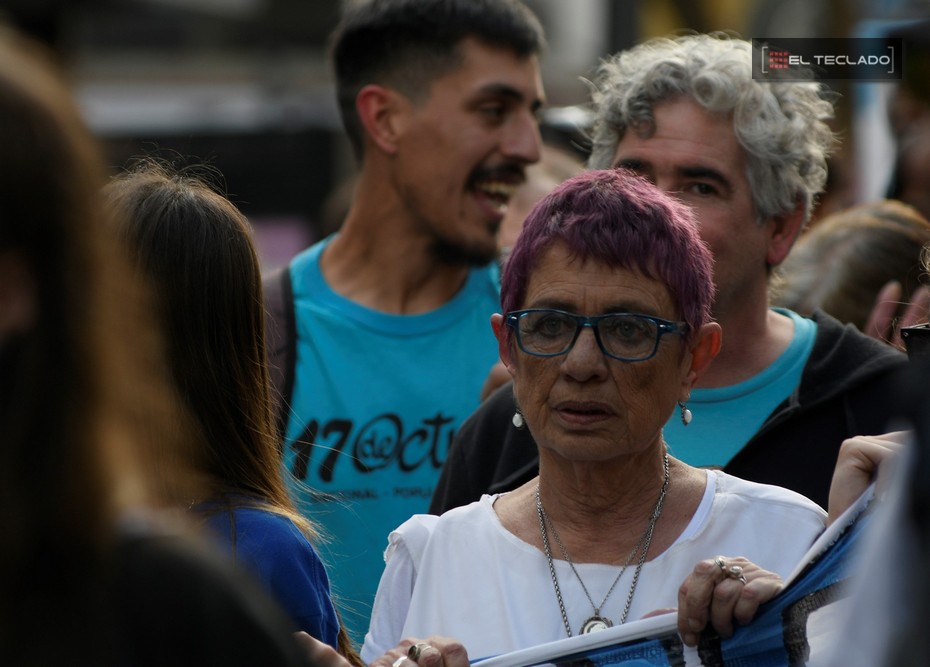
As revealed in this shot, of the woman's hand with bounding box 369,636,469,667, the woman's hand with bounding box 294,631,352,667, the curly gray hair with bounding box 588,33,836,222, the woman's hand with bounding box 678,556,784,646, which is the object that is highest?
the curly gray hair with bounding box 588,33,836,222

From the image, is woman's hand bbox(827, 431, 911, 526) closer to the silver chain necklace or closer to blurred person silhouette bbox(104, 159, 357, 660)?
the silver chain necklace

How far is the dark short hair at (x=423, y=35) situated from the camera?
4.62 meters

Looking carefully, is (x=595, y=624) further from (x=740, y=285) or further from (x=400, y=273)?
(x=400, y=273)

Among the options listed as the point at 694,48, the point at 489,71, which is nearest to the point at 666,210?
the point at 694,48

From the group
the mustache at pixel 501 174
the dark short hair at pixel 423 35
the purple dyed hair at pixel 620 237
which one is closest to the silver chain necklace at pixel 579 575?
the purple dyed hair at pixel 620 237

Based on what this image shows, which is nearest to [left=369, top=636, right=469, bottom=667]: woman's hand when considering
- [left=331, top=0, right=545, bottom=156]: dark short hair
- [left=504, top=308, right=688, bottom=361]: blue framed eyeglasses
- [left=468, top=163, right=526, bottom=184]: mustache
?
[left=504, top=308, right=688, bottom=361]: blue framed eyeglasses

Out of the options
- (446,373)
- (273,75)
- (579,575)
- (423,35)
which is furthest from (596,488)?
(273,75)

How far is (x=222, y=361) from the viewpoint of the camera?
250 centimetres

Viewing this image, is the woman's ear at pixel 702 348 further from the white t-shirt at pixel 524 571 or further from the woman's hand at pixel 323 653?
the woman's hand at pixel 323 653

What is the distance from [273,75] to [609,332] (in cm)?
1764

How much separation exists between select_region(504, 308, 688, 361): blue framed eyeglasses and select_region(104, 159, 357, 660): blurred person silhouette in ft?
1.76

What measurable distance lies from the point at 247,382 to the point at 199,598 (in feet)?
3.56

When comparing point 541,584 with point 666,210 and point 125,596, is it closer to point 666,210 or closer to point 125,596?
point 666,210

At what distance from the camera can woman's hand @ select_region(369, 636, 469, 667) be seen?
2328 millimetres
